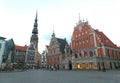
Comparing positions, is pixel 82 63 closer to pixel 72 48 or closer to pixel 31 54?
pixel 72 48

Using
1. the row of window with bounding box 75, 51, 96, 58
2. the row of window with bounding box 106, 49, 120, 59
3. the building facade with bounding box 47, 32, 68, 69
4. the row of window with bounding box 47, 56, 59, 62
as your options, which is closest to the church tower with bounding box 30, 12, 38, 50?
the row of window with bounding box 47, 56, 59, 62

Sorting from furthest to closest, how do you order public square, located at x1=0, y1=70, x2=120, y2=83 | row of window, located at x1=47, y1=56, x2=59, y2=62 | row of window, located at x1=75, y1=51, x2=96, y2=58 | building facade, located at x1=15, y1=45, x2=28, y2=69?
1. building facade, located at x1=15, y1=45, x2=28, y2=69
2. row of window, located at x1=47, y1=56, x2=59, y2=62
3. row of window, located at x1=75, y1=51, x2=96, y2=58
4. public square, located at x1=0, y1=70, x2=120, y2=83

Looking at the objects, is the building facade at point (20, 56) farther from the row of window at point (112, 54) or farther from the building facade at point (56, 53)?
the row of window at point (112, 54)

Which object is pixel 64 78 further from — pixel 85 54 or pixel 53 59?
pixel 53 59

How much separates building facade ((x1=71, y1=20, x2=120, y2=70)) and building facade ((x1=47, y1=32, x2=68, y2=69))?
679 centimetres

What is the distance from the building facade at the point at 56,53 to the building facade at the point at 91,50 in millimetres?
6786

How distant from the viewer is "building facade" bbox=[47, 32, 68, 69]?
52.2m

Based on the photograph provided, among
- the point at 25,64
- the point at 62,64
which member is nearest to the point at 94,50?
the point at 62,64

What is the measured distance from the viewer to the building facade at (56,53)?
2057 inches

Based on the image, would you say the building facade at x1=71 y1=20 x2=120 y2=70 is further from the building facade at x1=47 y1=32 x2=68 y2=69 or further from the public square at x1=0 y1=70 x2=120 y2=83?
the public square at x1=0 y1=70 x2=120 y2=83

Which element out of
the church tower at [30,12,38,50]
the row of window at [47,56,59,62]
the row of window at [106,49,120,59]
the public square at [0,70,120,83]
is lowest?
the public square at [0,70,120,83]

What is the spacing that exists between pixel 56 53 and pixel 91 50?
17.7 metres

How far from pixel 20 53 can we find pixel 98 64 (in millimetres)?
49374

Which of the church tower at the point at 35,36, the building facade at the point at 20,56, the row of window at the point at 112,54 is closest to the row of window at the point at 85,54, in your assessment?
the row of window at the point at 112,54
